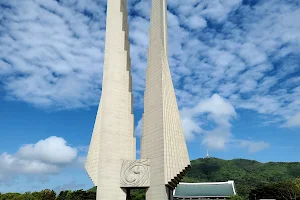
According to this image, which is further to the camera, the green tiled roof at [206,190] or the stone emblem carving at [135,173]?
the green tiled roof at [206,190]

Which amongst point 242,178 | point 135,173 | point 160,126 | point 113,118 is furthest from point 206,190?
point 160,126

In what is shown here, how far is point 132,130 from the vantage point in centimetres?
1875

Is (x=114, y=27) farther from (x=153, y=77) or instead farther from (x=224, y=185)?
(x=224, y=185)

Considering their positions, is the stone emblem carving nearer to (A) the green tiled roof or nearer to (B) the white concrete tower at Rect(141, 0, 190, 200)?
(B) the white concrete tower at Rect(141, 0, 190, 200)

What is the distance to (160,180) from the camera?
15805mm

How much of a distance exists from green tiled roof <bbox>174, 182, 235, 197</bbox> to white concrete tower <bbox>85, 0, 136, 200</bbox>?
94.3 feet

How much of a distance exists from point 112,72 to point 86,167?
6.47 m

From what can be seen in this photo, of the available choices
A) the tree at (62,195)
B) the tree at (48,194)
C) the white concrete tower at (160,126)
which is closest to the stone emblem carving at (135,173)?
the white concrete tower at (160,126)

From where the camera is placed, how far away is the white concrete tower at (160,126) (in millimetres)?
15896

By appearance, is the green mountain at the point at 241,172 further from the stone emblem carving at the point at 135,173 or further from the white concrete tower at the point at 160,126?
the stone emblem carving at the point at 135,173

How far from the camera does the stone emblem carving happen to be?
16.6 meters

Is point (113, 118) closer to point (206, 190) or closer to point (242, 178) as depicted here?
point (206, 190)


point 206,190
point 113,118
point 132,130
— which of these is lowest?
point 206,190

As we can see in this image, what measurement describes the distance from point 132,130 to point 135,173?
3031mm
